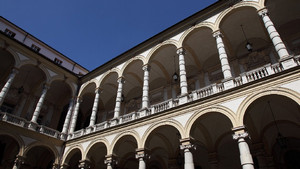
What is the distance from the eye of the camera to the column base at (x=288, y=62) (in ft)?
29.5

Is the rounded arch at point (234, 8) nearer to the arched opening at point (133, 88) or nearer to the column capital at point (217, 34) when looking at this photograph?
the column capital at point (217, 34)

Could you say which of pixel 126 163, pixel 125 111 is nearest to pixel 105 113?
pixel 125 111

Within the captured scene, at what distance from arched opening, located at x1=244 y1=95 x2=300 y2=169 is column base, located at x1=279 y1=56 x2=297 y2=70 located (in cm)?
286

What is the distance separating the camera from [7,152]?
17625mm

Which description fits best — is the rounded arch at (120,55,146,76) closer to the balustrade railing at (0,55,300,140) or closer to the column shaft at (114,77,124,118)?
the column shaft at (114,77,124,118)

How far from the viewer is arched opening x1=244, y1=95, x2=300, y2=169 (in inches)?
456

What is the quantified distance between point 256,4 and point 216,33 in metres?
2.43

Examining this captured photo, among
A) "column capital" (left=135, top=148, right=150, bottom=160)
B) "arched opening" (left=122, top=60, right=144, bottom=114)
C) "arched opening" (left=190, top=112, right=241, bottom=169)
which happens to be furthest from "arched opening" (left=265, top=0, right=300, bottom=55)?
"column capital" (left=135, top=148, right=150, bottom=160)

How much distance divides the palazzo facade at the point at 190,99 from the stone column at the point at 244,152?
0.12 feet

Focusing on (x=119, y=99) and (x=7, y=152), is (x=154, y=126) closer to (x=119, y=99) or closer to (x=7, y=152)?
(x=119, y=99)

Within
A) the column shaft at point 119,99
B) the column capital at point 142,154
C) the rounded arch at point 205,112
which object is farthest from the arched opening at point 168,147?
the column shaft at point 119,99

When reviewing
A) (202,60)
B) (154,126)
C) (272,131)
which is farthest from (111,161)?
(202,60)

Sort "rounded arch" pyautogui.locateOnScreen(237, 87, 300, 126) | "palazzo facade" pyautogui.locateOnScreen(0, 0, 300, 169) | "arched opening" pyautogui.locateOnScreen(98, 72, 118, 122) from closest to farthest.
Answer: "rounded arch" pyautogui.locateOnScreen(237, 87, 300, 126) < "palazzo facade" pyautogui.locateOnScreen(0, 0, 300, 169) < "arched opening" pyautogui.locateOnScreen(98, 72, 118, 122)

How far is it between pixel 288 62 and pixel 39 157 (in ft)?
63.0
